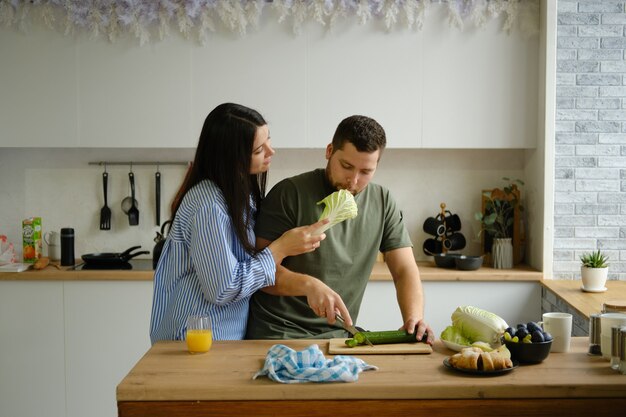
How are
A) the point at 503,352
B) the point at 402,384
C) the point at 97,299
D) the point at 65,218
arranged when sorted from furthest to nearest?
1. the point at 65,218
2. the point at 97,299
3. the point at 503,352
4. the point at 402,384

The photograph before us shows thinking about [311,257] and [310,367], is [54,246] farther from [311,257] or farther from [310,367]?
[310,367]

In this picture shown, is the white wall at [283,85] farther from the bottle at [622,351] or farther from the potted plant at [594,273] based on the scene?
the bottle at [622,351]

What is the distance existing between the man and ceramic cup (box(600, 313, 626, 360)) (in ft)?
2.04

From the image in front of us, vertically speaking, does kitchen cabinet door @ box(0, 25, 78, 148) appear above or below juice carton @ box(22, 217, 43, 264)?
above

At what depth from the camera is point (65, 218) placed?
5.19m

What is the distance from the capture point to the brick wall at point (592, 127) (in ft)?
15.1

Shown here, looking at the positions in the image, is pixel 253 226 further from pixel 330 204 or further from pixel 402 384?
pixel 402 384

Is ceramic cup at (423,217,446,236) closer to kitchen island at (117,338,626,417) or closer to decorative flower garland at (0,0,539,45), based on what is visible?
decorative flower garland at (0,0,539,45)

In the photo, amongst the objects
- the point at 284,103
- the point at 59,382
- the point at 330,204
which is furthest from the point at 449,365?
the point at 59,382

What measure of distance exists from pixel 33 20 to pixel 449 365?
3.43 meters

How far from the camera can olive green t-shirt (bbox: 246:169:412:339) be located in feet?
9.75

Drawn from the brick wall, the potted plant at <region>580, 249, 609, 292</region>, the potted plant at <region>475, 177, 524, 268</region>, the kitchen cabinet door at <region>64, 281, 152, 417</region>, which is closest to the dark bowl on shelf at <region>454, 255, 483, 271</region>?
the potted plant at <region>475, 177, 524, 268</region>

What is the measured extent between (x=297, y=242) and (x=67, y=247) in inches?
102

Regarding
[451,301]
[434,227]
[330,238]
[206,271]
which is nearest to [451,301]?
[451,301]
